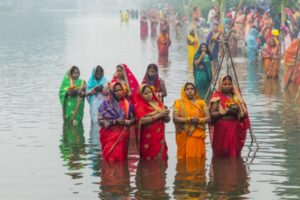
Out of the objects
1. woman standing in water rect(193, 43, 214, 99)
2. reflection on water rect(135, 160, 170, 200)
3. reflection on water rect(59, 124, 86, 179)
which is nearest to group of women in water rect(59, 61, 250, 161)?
reflection on water rect(135, 160, 170, 200)

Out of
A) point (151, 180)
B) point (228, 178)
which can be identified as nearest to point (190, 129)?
point (228, 178)

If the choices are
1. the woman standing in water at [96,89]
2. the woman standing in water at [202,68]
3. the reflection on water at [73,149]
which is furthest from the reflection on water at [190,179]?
the woman standing in water at [202,68]

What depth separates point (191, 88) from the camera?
44.1 ft

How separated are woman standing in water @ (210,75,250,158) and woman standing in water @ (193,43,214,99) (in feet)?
29.1

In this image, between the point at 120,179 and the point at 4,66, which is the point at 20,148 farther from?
the point at 4,66

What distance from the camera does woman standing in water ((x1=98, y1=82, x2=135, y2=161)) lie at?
43.7 feet

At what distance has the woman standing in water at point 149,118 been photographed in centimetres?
1328

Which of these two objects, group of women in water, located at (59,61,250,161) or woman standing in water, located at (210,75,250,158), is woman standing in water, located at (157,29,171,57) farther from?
woman standing in water, located at (210,75,250,158)

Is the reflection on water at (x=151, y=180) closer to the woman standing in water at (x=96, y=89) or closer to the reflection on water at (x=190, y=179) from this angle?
the reflection on water at (x=190, y=179)

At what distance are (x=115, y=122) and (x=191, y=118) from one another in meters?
0.94

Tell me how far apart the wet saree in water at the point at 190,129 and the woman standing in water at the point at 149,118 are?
0.81 feet

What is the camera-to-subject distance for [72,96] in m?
17.8

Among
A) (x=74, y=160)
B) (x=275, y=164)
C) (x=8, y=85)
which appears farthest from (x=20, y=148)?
(x=8, y=85)

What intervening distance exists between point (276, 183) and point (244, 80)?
13.1m
